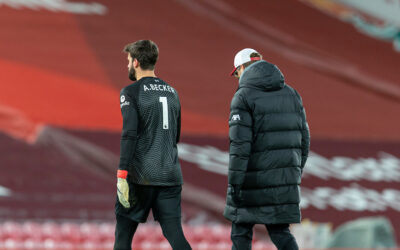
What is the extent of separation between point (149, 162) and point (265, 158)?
53 centimetres

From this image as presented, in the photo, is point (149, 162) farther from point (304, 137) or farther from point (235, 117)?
point (304, 137)

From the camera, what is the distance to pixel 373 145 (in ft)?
29.2

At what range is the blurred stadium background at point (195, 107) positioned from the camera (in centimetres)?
738

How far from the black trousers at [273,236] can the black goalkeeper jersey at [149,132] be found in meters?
0.39

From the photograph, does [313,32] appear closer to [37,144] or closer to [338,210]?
[338,210]

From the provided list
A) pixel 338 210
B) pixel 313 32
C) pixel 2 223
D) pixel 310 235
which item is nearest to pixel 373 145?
pixel 338 210

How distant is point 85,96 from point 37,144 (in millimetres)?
1321

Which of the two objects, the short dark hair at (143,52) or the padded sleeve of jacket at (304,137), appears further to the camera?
the padded sleeve of jacket at (304,137)

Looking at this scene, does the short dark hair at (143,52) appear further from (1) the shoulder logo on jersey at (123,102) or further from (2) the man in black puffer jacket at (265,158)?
(2) the man in black puffer jacket at (265,158)

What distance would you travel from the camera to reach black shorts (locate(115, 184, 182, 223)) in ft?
10.7

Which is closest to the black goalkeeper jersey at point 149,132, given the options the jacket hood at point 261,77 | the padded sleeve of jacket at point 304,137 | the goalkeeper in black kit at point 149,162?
the goalkeeper in black kit at point 149,162

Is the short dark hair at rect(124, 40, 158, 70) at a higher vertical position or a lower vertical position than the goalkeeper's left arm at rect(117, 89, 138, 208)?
higher

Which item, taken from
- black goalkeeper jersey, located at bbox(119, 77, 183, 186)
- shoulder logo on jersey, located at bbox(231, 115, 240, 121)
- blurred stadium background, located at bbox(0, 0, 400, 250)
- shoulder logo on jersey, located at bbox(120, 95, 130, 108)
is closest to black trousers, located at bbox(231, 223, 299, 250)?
black goalkeeper jersey, located at bbox(119, 77, 183, 186)

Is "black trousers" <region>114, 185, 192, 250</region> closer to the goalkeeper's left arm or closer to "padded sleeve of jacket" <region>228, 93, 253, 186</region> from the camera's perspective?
the goalkeeper's left arm
